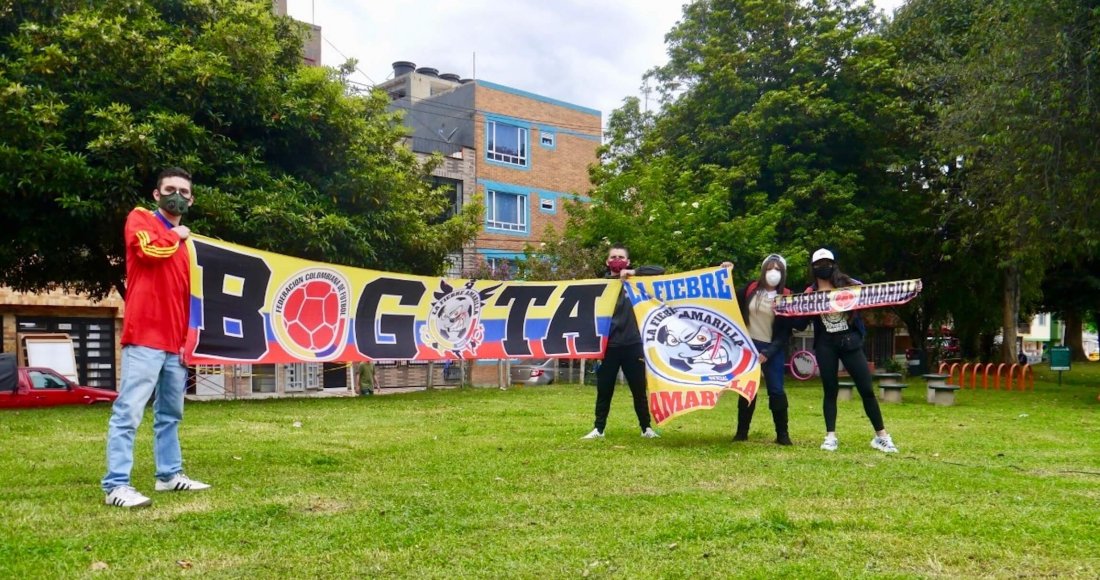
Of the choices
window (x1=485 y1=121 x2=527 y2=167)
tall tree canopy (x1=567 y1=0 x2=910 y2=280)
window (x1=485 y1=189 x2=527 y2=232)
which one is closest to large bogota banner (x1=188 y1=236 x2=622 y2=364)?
tall tree canopy (x1=567 y1=0 x2=910 y2=280)

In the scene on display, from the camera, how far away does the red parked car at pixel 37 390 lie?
1933 cm

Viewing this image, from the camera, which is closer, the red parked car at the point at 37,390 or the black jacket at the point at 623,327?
the black jacket at the point at 623,327

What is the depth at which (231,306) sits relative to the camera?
7.56 m

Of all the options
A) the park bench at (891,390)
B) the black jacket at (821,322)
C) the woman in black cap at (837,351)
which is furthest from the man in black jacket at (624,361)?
the park bench at (891,390)

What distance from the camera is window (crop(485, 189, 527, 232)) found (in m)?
39.5

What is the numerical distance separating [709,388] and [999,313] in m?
34.2

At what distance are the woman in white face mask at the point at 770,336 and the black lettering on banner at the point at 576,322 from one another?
1676mm

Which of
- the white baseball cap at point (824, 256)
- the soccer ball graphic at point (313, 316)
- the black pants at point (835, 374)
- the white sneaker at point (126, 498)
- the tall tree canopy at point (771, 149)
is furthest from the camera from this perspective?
the tall tree canopy at point (771, 149)

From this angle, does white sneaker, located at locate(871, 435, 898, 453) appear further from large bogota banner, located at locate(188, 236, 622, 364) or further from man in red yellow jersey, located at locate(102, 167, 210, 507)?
man in red yellow jersey, located at locate(102, 167, 210, 507)

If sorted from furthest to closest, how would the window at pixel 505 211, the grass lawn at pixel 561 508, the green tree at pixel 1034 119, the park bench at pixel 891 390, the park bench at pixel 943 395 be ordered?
1. the window at pixel 505 211
2. the park bench at pixel 891 390
3. the park bench at pixel 943 395
4. the green tree at pixel 1034 119
5. the grass lawn at pixel 561 508

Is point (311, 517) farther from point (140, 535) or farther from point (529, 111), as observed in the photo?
point (529, 111)

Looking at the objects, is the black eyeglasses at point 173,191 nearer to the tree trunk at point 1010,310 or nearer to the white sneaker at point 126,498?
the white sneaker at point 126,498

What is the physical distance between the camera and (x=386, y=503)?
5.55 metres

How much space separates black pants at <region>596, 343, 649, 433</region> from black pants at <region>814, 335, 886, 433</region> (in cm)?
182
